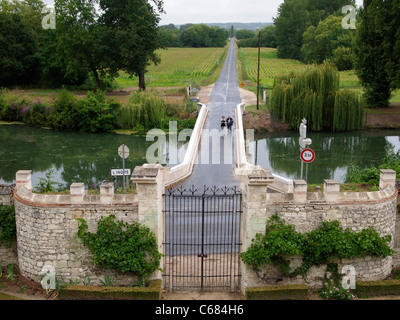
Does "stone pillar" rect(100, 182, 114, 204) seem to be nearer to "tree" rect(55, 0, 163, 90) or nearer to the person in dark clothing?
the person in dark clothing

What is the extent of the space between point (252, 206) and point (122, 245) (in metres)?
3.23

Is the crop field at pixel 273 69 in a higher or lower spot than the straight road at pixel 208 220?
higher

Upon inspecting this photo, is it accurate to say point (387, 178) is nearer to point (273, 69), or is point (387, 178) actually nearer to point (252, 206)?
point (252, 206)

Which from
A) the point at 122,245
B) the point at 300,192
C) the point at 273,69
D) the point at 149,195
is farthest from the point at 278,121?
the point at 273,69

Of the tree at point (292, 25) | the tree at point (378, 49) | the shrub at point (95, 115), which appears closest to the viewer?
the tree at point (378, 49)

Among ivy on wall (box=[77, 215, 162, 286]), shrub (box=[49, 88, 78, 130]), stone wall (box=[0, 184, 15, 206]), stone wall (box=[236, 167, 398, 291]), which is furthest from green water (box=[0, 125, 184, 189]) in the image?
stone wall (box=[236, 167, 398, 291])

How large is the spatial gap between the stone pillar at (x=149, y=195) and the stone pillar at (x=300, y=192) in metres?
3.28

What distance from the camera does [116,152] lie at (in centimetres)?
2961

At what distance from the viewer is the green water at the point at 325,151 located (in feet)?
82.6

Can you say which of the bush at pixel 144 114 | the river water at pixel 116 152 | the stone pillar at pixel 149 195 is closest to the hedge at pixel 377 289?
the stone pillar at pixel 149 195

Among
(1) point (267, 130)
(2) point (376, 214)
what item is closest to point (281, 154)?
(1) point (267, 130)

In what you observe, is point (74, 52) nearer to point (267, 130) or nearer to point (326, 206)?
point (267, 130)

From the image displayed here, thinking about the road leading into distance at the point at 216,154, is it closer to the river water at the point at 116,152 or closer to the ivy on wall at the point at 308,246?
the river water at the point at 116,152

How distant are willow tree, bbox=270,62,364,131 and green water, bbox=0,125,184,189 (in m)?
10.9
